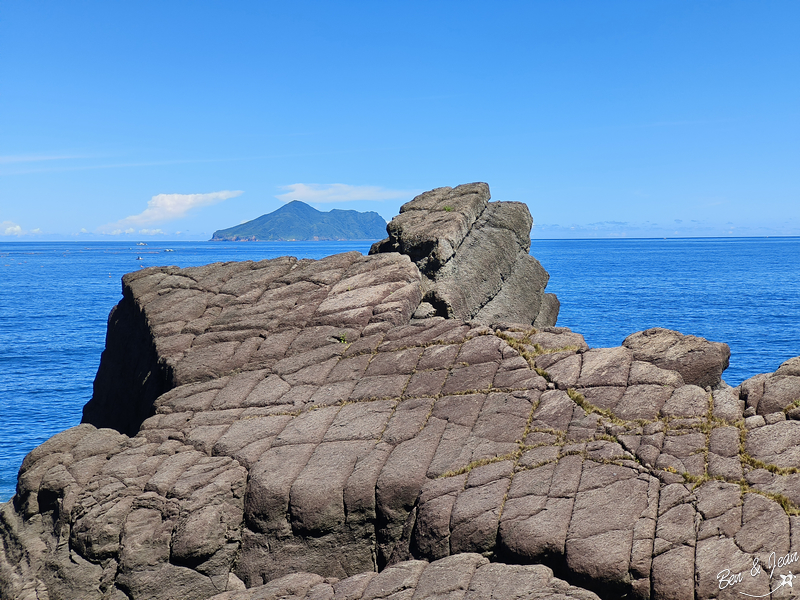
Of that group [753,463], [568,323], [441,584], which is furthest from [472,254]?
[568,323]

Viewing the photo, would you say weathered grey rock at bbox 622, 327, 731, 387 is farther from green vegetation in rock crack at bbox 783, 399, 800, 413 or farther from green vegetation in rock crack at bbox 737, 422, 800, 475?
green vegetation in rock crack at bbox 737, 422, 800, 475

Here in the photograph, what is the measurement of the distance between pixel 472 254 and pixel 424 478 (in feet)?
36.6

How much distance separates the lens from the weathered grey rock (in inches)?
479

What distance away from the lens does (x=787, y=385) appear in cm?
1085

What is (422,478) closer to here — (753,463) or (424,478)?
(424,478)

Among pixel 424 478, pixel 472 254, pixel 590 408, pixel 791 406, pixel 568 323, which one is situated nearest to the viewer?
pixel 791 406

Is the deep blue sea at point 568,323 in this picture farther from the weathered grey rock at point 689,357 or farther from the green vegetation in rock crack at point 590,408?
the weathered grey rock at point 689,357

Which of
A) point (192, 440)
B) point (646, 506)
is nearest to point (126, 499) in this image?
point (192, 440)

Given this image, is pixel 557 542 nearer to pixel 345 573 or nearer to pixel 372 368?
pixel 345 573

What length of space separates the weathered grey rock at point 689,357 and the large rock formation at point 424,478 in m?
0.06

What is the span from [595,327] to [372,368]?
4582 centimetres

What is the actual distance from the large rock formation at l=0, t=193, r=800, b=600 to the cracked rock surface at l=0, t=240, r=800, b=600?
36 millimetres

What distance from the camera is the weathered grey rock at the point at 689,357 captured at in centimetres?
1217

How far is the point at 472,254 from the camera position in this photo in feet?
67.1
